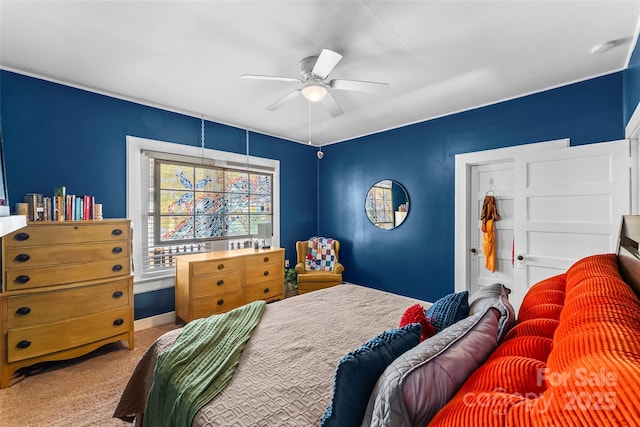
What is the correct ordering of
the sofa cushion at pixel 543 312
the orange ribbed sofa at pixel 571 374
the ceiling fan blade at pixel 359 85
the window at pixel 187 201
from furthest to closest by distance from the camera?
the window at pixel 187 201
the ceiling fan blade at pixel 359 85
the sofa cushion at pixel 543 312
the orange ribbed sofa at pixel 571 374

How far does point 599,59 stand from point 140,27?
11.6 feet

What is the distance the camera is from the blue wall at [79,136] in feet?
8.25

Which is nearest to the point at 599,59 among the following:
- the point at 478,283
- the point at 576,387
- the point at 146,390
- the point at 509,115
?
the point at 509,115

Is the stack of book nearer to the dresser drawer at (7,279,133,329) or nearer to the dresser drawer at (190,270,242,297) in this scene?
the dresser drawer at (7,279,133,329)

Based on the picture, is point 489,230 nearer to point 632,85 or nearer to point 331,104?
point 632,85

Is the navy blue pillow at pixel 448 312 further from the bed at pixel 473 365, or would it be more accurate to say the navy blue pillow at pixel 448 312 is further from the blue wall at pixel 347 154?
the blue wall at pixel 347 154

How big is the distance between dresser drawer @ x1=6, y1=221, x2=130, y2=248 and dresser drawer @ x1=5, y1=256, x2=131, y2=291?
209 mm

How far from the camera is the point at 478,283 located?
11.4 ft

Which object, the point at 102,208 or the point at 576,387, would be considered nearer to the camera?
the point at 576,387

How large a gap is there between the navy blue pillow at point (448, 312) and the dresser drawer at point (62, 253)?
2806 millimetres

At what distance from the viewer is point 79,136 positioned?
284 centimetres

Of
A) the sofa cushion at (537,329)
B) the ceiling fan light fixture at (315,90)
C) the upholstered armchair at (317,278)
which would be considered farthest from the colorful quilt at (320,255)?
the sofa cushion at (537,329)

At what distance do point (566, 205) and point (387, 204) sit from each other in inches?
82.2

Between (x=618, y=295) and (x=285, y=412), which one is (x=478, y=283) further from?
(x=285, y=412)
